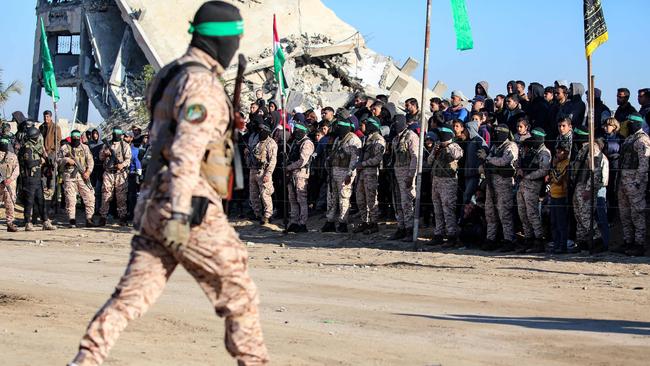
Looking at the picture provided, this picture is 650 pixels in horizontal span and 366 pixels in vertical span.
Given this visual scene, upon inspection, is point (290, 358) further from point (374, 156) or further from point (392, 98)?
point (392, 98)

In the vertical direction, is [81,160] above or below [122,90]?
below

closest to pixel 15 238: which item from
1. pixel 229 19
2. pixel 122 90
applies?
pixel 229 19

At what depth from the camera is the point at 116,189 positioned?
2444 cm

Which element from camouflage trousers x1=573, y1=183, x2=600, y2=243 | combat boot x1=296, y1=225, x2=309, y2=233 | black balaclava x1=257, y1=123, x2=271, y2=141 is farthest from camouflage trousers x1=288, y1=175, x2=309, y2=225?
camouflage trousers x1=573, y1=183, x2=600, y2=243

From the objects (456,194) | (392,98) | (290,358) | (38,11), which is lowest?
(290,358)

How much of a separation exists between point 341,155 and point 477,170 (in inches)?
130

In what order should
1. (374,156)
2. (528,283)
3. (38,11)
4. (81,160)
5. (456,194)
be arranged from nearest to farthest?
(528,283) < (456,194) < (374,156) < (81,160) < (38,11)

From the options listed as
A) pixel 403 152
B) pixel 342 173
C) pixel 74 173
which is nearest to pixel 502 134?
pixel 403 152

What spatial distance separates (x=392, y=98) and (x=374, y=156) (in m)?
12.9

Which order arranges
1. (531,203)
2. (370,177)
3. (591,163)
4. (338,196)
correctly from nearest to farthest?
(591,163) → (531,203) → (370,177) → (338,196)

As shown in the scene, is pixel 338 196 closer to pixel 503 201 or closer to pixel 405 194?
pixel 405 194

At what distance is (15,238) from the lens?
21.2 meters

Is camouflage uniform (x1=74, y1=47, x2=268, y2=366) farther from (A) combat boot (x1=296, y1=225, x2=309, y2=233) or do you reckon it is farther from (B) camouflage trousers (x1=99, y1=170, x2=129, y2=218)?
(B) camouflage trousers (x1=99, y1=170, x2=129, y2=218)

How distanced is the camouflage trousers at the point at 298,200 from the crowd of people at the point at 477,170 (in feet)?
0.07
